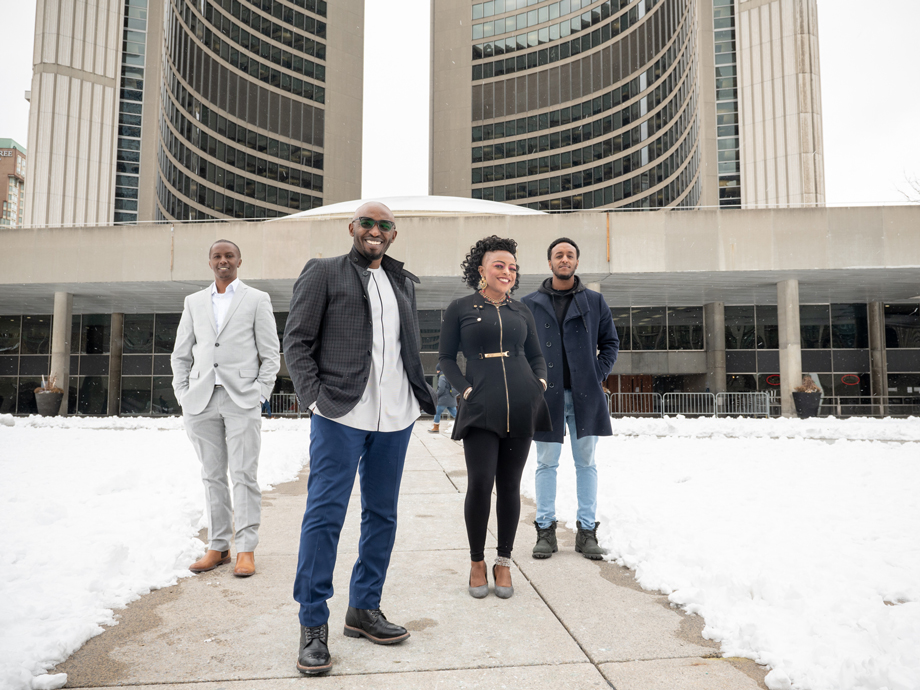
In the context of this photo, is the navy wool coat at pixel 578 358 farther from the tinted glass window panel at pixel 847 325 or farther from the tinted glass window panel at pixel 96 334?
the tinted glass window panel at pixel 96 334

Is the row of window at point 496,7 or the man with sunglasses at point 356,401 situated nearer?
the man with sunglasses at point 356,401

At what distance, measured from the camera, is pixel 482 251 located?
4094mm

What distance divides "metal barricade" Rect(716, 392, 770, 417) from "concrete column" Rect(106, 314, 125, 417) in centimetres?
2675

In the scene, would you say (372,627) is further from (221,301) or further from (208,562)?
(221,301)

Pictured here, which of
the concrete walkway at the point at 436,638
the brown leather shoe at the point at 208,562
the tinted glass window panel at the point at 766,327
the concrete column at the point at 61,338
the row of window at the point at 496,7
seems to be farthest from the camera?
the row of window at the point at 496,7

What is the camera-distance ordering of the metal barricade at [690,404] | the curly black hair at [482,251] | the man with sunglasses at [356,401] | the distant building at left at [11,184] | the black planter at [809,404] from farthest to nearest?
1. the distant building at left at [11,184]
2. the metal barricade at [690,404]
3. the black planter at [809,404]
4. the curly black hair at [482,251]
5. the man with sunglasses at [356,401]

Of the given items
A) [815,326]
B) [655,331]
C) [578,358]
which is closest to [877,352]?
[815,326]

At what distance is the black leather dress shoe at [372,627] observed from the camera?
2.93 metres

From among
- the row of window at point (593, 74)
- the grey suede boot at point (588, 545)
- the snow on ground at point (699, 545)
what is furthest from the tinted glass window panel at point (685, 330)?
the grey suede boot at point (588, 545)

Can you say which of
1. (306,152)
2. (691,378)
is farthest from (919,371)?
(306,152)

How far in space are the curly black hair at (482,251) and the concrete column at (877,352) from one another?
103 feet

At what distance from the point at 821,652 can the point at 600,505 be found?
10.5 ft

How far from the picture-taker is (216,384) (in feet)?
13.9

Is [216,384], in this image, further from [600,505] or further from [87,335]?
[87,335]
